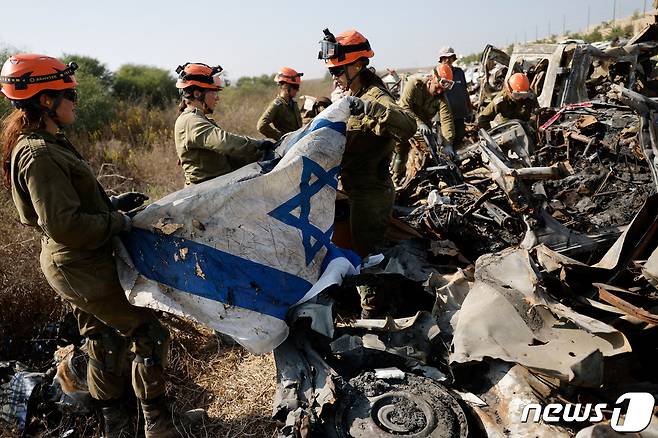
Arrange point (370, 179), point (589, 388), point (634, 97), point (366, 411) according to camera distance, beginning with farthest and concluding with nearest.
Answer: point (370, 179)
point (634, 97)
point (366, 411)
point (589, 388)

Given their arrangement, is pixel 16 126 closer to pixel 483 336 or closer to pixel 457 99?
pixel 483 336

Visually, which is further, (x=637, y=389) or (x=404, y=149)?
(x=404, y=149)

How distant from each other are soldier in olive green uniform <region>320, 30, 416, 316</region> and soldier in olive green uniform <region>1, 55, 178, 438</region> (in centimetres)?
163

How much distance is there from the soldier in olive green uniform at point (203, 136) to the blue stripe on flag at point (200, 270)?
99cm

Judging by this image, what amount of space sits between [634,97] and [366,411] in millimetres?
2953

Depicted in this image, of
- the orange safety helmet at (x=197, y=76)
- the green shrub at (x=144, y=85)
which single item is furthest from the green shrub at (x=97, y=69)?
the orange safety helmet at (x=197, y=76)

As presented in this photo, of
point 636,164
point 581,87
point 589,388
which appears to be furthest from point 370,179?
point 581,87

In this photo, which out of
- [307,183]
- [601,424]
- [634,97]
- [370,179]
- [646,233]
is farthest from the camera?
[370,179]

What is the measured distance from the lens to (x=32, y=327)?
409 cm

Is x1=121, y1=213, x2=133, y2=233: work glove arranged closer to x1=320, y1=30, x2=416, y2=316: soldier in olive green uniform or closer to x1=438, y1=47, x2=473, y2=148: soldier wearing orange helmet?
x1=320, y1=30, x2=416, y2=316: soldier in olive green uniform

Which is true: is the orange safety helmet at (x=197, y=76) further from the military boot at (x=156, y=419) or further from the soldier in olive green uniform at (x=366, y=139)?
the military boot at (x=156, y=419)

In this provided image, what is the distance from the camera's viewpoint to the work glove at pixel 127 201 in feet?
10.3

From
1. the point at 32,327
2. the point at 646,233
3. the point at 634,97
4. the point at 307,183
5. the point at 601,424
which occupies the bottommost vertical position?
the point at 32,327

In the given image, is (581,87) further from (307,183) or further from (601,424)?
(601,424)
